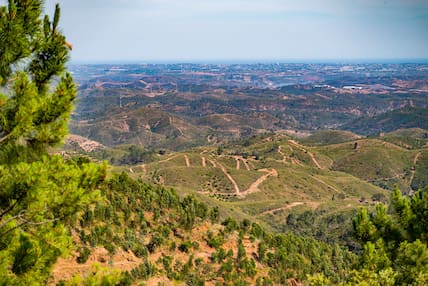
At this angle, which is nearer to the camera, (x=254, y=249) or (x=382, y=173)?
(x=254, y=249)

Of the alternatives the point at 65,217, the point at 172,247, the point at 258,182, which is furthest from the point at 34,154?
the point at 258,182

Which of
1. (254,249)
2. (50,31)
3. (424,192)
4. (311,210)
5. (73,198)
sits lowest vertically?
(311,210)

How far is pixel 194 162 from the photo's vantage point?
122m

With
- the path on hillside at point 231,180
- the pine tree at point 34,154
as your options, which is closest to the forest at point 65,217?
the pine tree at point 34,154

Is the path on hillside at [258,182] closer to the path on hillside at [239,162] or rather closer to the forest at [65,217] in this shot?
the path on hillside at [239,162]

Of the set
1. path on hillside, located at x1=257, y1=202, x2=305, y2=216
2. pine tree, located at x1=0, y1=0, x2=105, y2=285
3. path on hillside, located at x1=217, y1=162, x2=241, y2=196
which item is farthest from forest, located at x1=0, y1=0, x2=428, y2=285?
path on hillside, located at x1=217, y1=162, x2=241, y2=196

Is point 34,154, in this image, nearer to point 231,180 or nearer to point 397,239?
point 397,239

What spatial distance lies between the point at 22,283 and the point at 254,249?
28.6m

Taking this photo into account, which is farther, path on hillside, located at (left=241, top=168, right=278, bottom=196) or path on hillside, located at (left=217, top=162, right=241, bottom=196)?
path on hillside, located at (left=217, top=162, right=241, bottom=196)

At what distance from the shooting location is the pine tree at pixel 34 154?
511 centimetres

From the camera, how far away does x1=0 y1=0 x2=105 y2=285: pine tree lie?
16.8 ft

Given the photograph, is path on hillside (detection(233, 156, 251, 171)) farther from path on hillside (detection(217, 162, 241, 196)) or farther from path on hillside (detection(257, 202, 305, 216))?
path on hillside (detection(257, 202, 305, 216))

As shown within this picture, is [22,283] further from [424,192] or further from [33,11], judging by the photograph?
[424,192]

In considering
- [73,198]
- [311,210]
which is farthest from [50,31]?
[311,210]
